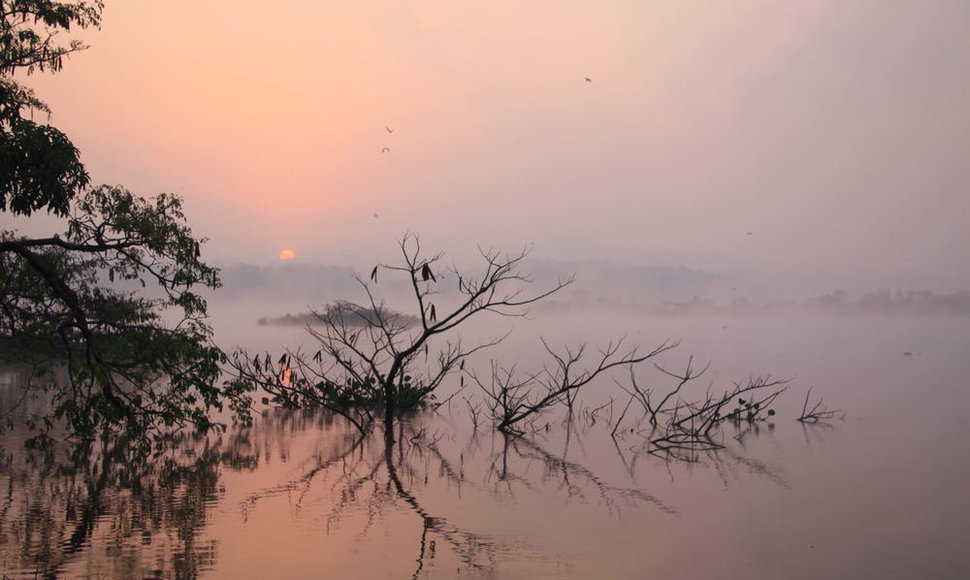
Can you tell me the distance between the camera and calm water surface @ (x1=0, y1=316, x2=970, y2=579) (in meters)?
10.0

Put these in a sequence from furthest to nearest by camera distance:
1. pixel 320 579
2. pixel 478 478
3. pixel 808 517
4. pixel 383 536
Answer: pixel 478 478, pixel 808 517, pixel 383 536, pixel 320 579

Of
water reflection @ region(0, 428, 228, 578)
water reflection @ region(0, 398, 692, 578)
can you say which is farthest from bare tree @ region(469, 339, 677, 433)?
water reflection @ region(0, 428, 228, 578)

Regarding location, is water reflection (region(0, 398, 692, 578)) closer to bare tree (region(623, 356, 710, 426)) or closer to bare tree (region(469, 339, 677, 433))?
bare tree (region(469, 339, 677, 433))

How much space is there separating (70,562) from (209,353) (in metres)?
5.10

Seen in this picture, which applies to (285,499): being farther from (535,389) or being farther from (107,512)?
(535,389)

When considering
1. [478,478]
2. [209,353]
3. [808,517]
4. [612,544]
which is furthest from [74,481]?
[808,517]

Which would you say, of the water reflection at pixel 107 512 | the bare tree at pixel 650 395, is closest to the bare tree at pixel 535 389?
the bare tree at pixel 650 395

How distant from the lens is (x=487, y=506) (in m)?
13.0

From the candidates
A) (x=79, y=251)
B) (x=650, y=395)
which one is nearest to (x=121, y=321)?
(x=79, y=251)

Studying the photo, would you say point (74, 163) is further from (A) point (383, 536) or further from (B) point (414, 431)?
(B) point (414, 431)

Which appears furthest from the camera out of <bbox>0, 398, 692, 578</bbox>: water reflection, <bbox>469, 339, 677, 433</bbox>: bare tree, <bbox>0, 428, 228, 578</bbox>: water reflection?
<bbox>469, 339, 677, 433</bbox>: bare tree

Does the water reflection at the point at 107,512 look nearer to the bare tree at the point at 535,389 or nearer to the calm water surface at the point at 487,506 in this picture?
the calm water surface at the point at 487,506

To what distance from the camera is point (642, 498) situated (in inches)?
541

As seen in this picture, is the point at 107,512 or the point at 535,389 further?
the point at 535,389
